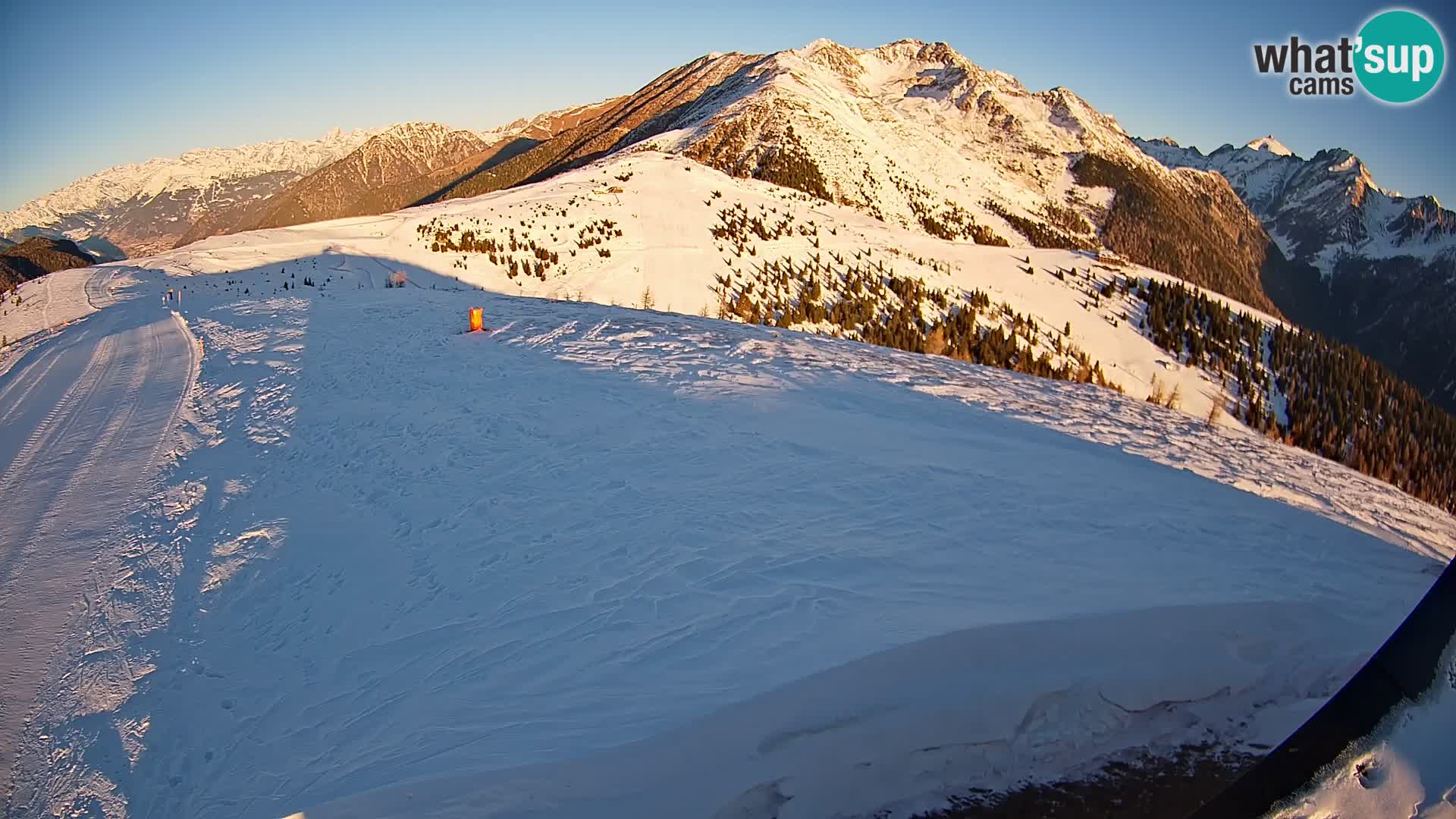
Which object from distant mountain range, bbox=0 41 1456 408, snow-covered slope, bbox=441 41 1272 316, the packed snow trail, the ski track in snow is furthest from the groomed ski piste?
distant mountain range, bbox=0 41 1456 408

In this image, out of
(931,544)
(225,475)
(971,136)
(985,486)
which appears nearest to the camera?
(931,544)

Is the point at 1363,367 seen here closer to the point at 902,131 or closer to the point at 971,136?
the point at 902,131

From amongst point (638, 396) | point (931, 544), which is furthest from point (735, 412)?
point (931, 544)

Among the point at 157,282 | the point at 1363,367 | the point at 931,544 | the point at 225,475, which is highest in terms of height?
the point at 157,282

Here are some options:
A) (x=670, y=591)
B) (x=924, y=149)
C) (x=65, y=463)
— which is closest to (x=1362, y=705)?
(x=670, y=591)

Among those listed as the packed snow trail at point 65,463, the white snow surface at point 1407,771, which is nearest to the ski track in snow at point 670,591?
the packed snow trail at point 65,463

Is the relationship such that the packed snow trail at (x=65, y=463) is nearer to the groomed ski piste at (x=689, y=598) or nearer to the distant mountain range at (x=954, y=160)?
the groomed ski piste at (x=689, y=598)

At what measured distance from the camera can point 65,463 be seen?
26.4 ft

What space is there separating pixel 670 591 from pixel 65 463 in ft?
26.4

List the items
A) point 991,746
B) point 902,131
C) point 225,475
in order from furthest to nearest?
point 902,131 → point 225,475 → point 991,746

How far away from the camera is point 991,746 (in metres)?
3.68

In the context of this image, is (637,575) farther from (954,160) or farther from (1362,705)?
(954,160)

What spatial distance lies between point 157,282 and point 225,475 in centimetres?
1756

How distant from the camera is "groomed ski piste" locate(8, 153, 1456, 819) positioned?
363cm
